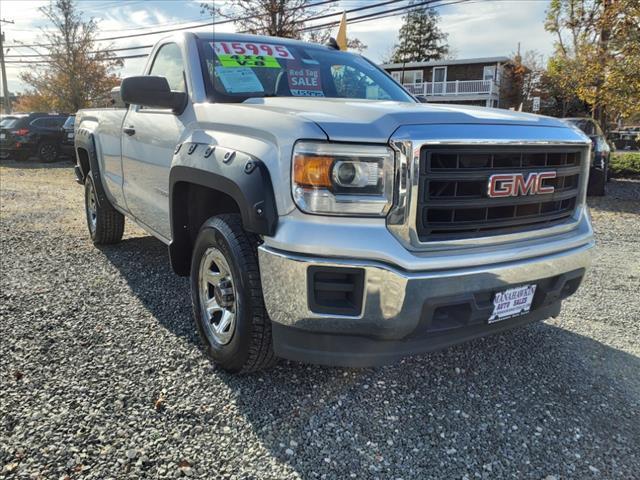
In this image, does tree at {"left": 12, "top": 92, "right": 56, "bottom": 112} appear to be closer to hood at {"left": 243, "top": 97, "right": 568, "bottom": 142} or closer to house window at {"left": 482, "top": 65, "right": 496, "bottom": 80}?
house window at {"left": 482, "top": 65, "right": 496, "bottom": 80}

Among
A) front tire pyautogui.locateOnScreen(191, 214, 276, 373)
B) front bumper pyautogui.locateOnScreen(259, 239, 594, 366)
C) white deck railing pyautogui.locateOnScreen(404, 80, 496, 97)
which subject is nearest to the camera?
front bumper pyautogui.locateOnScreen(259, 239, 594, 366)

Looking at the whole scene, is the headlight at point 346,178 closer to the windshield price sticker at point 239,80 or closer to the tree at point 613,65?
the windshield price sticker at point 239,80

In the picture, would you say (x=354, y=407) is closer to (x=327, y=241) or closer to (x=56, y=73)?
(x=327, y=241)

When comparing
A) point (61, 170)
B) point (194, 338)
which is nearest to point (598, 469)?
point (194, 338)

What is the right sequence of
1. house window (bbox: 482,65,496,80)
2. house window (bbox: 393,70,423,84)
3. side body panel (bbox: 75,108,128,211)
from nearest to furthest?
side body panel (bbox: 75,108,128,211), house window (bbox: 482,65,496,80), house window (bbox: 393,70,423,84)

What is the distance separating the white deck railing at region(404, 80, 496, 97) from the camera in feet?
111

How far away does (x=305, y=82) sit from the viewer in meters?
3.61

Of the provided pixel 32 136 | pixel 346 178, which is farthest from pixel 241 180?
pixel 32 136

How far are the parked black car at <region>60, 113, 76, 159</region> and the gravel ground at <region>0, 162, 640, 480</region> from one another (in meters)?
14.6

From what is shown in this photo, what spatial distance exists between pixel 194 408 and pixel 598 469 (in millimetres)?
1823

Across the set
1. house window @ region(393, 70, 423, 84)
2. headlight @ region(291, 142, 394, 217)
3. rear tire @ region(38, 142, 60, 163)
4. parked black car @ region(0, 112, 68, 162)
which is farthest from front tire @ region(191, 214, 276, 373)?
house window @ region(393, 70, 423, 84)

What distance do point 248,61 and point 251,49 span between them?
0.51 ft

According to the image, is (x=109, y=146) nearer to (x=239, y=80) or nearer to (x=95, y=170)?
(x=95, y=170)

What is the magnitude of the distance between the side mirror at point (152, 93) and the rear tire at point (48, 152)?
1636cm
